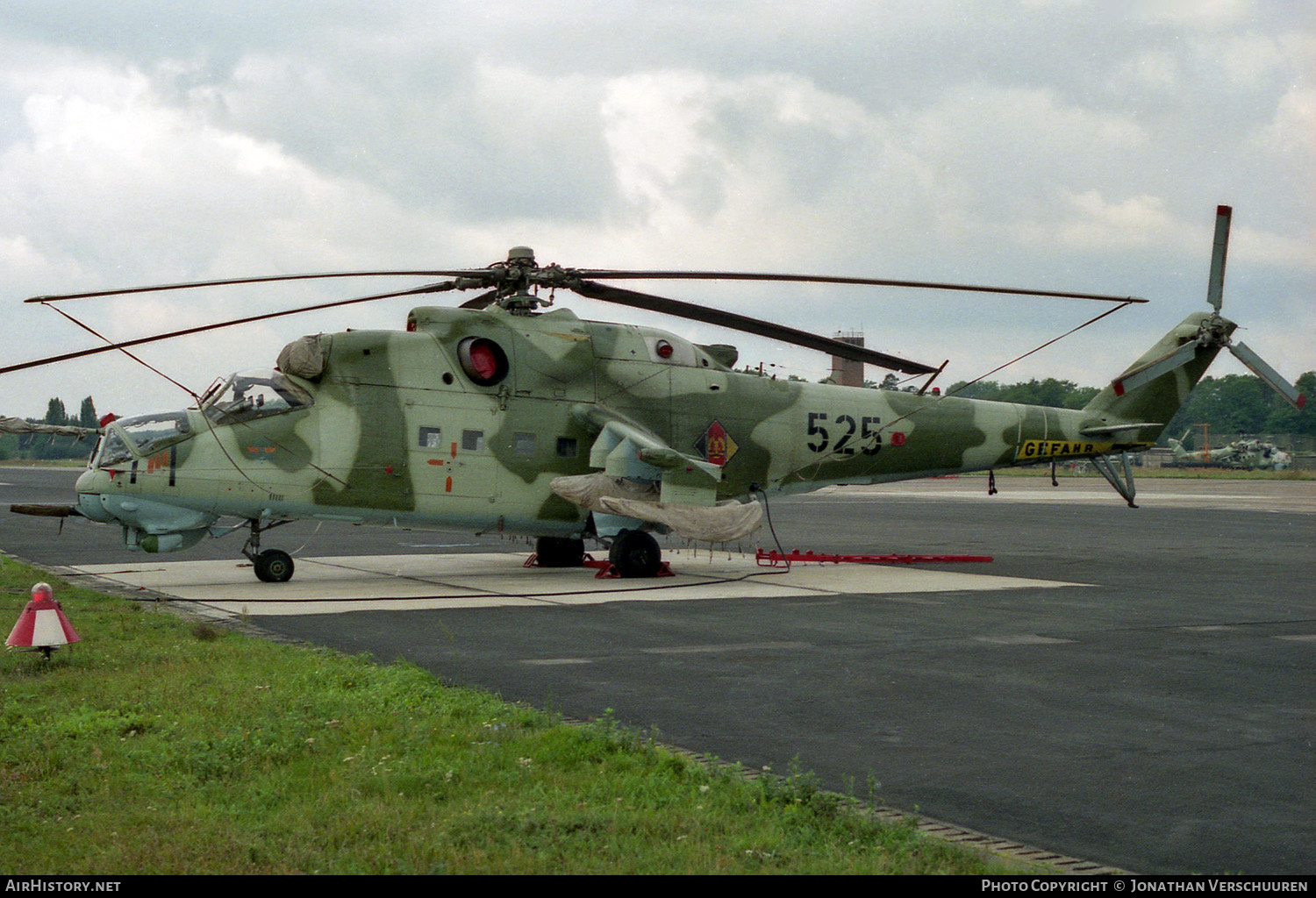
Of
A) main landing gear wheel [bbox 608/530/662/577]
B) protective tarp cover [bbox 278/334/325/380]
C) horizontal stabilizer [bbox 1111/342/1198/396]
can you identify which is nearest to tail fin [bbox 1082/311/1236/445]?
horizontal stabilizer [bbox 1111/342/1198/396]

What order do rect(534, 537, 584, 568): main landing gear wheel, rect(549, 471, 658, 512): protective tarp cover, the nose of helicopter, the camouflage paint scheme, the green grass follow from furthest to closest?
rect(534, 537, 584, 568): main landing gear wheel → rect(549, 471, 658, 512): protective tarp cover → the camouflage paint scheme → the nose of helicopter → the green grass

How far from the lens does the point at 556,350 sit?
67.1 feet

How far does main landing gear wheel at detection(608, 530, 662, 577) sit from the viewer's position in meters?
20.2

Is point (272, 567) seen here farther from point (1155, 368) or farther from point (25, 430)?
point (1155, 368)

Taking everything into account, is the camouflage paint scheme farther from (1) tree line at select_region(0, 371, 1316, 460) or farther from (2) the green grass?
(1) tree line at select_region(0, 371, 1316, 460)

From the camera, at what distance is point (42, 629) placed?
1084cm

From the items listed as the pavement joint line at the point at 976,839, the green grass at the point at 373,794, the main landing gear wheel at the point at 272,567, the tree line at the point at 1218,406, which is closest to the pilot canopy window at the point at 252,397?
the main landing gear wheel at the point at 272,567

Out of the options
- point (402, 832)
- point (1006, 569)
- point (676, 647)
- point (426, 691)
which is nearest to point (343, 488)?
point (676, 647)

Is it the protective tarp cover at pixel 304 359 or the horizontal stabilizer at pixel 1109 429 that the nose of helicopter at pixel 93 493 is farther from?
the horizontal stabilizer at pixel 1109 429

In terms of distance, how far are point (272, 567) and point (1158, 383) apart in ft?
57.9

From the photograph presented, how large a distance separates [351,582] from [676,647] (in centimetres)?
860

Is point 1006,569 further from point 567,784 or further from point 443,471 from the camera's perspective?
point 567,784

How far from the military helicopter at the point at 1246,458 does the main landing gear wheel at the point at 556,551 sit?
93.2 meters

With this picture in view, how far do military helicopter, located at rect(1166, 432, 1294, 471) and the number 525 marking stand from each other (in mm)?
90121
